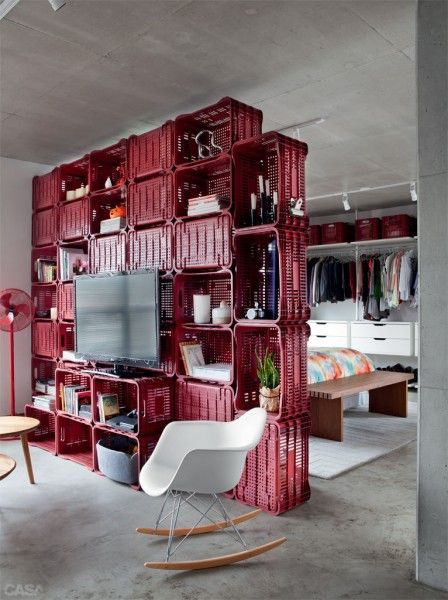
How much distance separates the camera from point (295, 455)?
11.2ft

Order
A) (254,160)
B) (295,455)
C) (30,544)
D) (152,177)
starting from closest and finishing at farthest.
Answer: (30,544) → (295,455) → (254,160) → (152,177)

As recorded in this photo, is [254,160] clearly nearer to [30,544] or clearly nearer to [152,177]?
[152,177]

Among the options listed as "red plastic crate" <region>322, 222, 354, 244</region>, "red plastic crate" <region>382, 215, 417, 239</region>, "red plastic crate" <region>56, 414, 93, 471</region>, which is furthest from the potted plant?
"red plastic crate" <region>322, 222, 354, 244</region>

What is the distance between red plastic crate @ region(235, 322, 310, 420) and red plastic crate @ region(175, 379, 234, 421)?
98 mm

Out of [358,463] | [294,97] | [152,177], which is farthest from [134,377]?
[294,97]

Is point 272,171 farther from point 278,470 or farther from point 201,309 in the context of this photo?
point 278,470

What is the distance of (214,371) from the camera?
12.0 feet

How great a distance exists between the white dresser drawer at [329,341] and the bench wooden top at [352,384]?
2.03 meters

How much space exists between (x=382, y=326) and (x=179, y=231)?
4.65 meters

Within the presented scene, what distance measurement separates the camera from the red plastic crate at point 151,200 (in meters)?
4.02

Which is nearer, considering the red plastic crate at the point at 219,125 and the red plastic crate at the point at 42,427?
the red plastic crate at the point at 219,125

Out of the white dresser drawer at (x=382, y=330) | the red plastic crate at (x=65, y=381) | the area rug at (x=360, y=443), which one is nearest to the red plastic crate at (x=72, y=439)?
the red plastic crate at (x=65, y=381)

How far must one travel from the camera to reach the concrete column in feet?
7.77

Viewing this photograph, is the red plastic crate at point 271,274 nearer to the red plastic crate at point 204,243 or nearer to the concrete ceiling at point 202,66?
the red plastic crate at point 204,243
